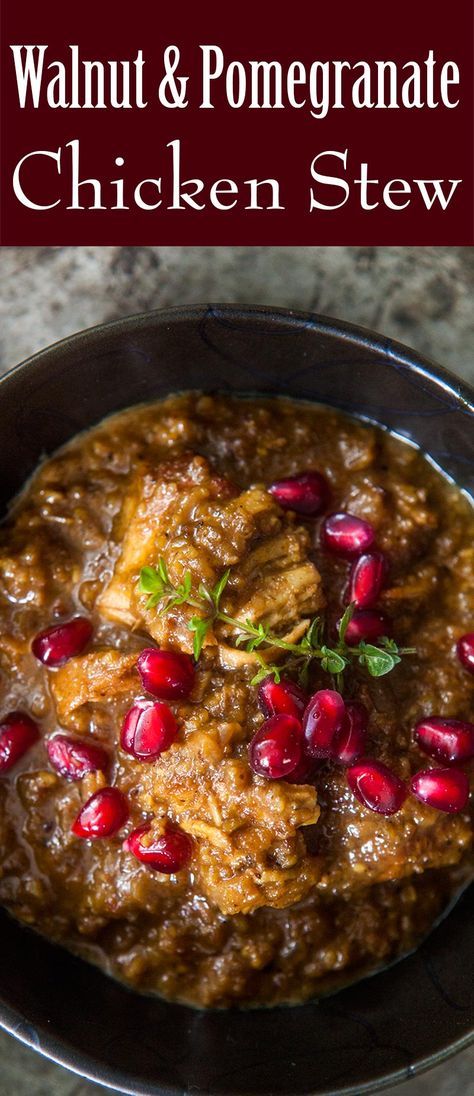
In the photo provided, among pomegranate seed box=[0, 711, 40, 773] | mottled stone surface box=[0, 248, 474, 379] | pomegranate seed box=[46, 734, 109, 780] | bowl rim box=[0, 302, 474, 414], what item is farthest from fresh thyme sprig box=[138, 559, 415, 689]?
mottled stone surface box=[0, 248, 474, 379]

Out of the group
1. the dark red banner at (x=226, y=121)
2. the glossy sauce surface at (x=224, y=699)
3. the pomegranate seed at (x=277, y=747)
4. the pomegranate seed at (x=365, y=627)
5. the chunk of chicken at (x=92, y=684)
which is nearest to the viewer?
the pomegranate seed at (x=277, y=747)

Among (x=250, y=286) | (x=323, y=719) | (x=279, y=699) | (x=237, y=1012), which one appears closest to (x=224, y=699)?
(x=279, y=699)

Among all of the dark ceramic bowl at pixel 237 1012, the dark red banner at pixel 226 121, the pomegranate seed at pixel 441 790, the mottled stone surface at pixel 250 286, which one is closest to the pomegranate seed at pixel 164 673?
the pomegranate seed at pixel 441 790

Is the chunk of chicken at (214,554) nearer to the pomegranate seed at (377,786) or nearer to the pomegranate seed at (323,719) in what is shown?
the pomegranate seed at (323,719)

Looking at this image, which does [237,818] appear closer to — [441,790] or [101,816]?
[101,816]

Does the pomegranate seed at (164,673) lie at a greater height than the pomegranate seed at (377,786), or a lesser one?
greater

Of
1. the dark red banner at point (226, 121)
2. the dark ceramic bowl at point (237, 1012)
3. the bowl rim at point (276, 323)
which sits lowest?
the dark ceramic bowl at point (237, 1012)

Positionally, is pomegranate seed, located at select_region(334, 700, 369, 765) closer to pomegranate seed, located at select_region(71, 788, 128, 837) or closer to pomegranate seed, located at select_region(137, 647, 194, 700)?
pomegranate seed, located at select_region(137, 647, 194, 700)

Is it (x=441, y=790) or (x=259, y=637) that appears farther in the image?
(x=441, y=790)
